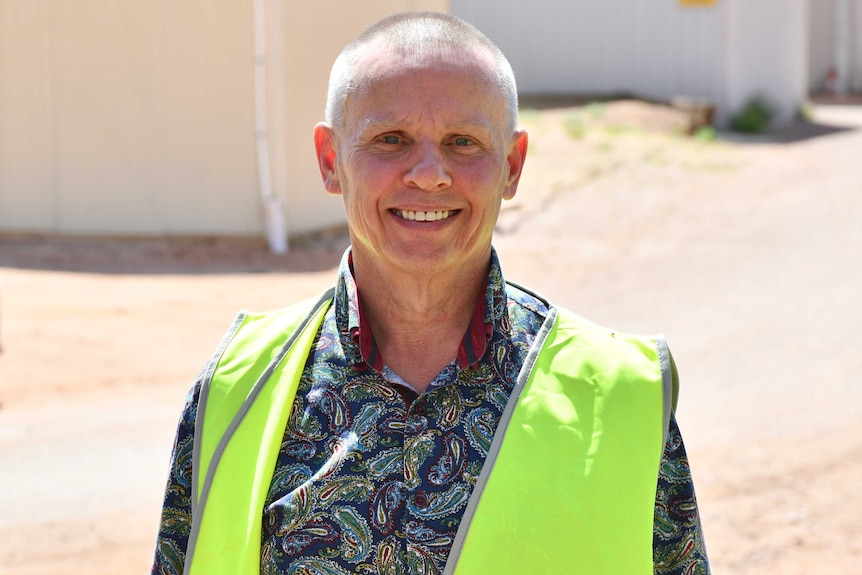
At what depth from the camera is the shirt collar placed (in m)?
2.03

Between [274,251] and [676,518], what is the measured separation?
10594 millimetres

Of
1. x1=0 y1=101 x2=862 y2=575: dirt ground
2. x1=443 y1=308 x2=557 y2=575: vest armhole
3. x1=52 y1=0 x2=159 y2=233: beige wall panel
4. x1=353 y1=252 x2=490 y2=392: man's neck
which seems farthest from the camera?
x1=52 y1=0 x2=159 y2=233: beige wall panel

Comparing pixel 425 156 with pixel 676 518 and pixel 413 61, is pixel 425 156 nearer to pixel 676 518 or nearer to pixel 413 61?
pixel 413 61

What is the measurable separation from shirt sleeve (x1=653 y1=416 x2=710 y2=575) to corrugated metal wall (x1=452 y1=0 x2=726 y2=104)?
64.6 feet

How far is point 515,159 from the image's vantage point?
2.14 meters

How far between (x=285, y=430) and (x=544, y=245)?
11.0m

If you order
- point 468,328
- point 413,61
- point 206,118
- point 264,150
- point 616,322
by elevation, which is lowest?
point 616,322

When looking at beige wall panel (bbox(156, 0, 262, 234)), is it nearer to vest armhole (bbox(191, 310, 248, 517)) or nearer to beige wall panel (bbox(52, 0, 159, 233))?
beige wall panel (bbox(52, 0, 159, 233))

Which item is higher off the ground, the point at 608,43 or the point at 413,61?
the point at 413,61

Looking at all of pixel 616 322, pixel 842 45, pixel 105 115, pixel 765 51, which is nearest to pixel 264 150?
pixel 105 115

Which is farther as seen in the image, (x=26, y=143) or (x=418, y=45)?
(x=26, y=143)

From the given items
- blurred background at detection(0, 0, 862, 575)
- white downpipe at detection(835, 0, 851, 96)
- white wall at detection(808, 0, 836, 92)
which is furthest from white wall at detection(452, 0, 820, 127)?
white downpipe at detection(835, 0, 851, 96)

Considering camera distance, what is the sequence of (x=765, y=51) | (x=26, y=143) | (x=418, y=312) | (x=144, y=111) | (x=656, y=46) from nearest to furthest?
(x=418, y=312) < (x=26, y=143) < (x=144, y=111) < (x=765, y=51) < (x=656, y=46)

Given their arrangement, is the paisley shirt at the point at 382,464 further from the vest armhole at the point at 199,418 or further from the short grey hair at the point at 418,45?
the short grey hair at the point at 418,45
